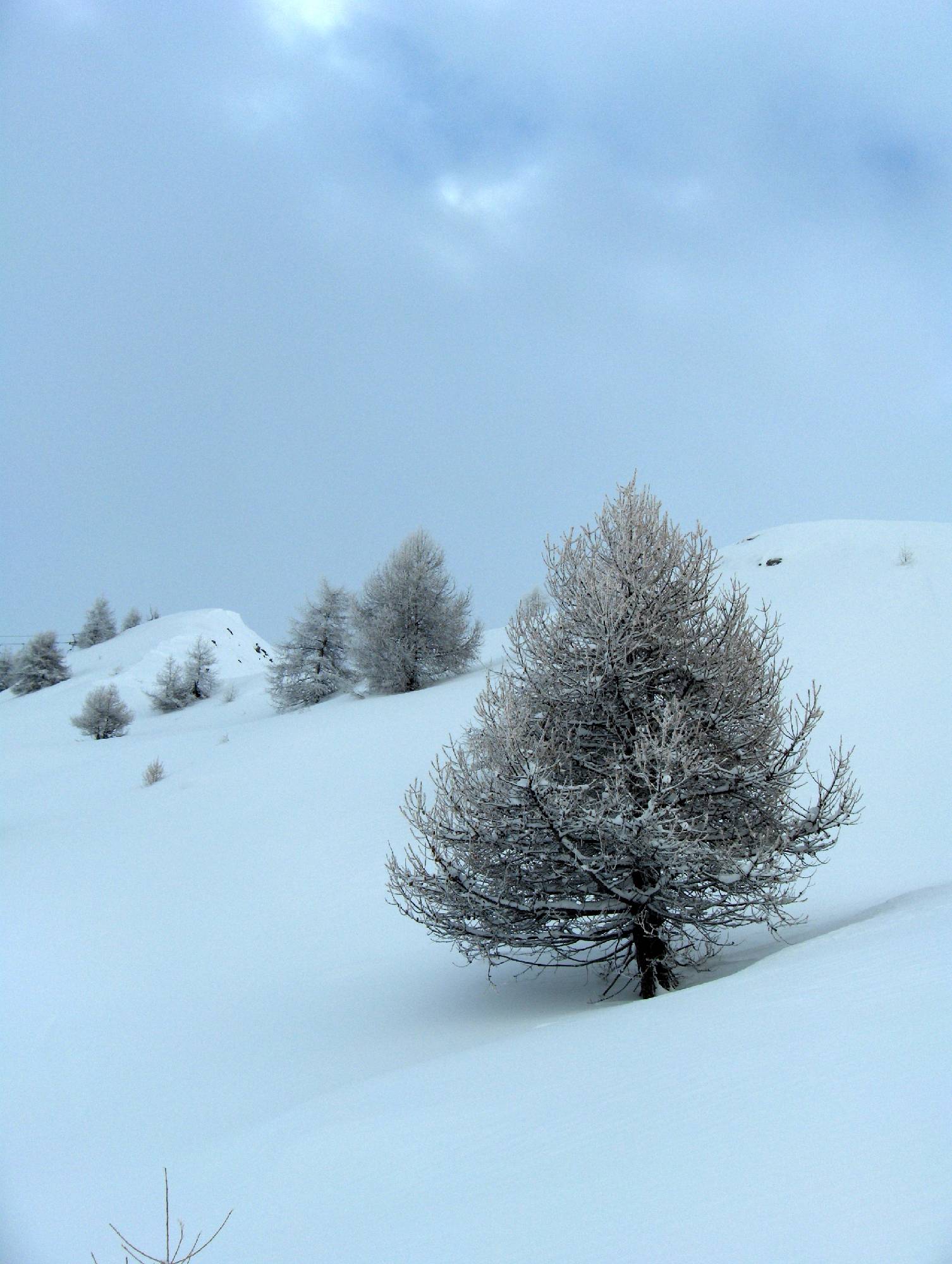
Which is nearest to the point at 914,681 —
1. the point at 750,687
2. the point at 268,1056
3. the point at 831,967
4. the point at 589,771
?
the point at 750,687

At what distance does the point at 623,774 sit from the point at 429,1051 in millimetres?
2506

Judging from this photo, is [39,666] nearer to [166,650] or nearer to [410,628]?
[166,650]

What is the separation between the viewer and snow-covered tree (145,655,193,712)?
30.3 metres

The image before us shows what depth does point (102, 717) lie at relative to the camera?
26703 millimetres

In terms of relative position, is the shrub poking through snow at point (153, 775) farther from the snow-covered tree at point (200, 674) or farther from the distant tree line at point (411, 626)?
the snow-covered tree at point (200, 674)

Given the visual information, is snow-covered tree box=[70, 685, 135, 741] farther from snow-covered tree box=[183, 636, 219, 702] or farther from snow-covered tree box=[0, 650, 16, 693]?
snow-covered tree box=[0, 650, 16, 693]

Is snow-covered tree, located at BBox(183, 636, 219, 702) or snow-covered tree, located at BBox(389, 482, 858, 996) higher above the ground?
snow-covered tree, located at BBox(183, 636, 219, 702)

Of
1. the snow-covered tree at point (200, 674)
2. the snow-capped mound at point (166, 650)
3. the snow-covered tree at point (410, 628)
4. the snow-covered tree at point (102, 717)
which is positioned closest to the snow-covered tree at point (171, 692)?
the snow-covered tree at point (200, 674)

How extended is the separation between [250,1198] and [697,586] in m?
5.02

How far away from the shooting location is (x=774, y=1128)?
2.36 m

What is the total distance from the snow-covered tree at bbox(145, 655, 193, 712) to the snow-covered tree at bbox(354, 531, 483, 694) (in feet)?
42.4

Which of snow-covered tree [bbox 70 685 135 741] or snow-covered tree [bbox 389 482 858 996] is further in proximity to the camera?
snow-covered tree [bbox 70 685 135 741]

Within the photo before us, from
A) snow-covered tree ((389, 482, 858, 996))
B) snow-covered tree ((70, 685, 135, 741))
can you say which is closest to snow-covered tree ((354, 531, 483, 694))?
snow-covered tree ((70, 685, 135, 741))

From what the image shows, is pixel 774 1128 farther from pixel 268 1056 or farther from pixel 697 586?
pixel 268 1056
